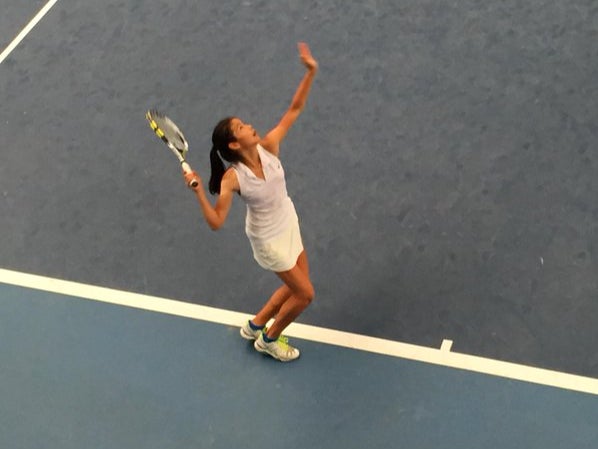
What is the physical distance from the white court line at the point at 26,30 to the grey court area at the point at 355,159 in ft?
0.31

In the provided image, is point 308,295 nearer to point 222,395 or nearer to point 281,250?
point 281,250

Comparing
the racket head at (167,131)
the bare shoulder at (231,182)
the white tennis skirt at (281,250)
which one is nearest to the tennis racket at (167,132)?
the racket head at (167,131)

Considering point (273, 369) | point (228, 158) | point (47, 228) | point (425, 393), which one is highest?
point (228, 158)

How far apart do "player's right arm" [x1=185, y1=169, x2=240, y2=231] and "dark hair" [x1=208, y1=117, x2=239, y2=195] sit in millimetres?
61

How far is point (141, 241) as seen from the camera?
4824mm

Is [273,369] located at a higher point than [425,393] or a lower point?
higher

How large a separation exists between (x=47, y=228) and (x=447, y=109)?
8.11 ft

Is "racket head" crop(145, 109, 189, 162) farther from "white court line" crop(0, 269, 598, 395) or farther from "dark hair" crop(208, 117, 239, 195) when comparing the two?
"white court line" crop(0, 269, 598, 395)

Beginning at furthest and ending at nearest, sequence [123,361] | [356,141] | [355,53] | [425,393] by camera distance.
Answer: [355,53]
[356,141]
[123,361]
[425,393]

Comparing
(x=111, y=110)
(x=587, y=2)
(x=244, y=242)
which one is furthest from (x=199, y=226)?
(x=587, y=2)

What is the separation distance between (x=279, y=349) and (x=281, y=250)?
640 millimetres

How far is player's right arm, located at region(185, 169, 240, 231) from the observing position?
3.34 meters

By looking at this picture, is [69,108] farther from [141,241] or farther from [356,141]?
[356,141]

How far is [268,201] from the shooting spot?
144 inches
